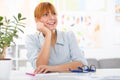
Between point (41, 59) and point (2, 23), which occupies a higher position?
point (2, 23)

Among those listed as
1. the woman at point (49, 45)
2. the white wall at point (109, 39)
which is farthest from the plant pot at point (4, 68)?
the white wall at point (109, 39)

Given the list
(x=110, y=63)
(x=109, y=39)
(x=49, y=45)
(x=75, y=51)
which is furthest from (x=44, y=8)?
(x=109, y=39)

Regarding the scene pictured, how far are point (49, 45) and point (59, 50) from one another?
Result: 130mm

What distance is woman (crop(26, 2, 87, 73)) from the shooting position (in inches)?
86.6

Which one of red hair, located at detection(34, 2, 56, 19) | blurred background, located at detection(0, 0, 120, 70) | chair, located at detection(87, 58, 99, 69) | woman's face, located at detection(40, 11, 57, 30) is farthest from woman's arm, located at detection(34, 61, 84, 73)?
blurred background, located at detection(0, 0, 120, 70)

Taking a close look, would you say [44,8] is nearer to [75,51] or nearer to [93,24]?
[75,51]

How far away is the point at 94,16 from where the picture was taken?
4.37 m

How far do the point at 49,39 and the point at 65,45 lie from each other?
177 millimetres

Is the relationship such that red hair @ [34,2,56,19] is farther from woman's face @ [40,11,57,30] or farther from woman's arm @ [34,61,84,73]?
woman's arm @ [34,61,84,73]

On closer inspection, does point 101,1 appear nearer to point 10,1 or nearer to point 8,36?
point 10,1

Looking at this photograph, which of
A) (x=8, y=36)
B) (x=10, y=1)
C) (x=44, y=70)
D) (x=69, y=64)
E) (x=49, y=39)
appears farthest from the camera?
(x=10, y=1)

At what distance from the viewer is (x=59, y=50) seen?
90.3 inches


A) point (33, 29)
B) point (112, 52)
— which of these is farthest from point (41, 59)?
point (112, 52)

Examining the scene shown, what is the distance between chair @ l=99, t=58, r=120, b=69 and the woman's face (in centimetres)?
197
